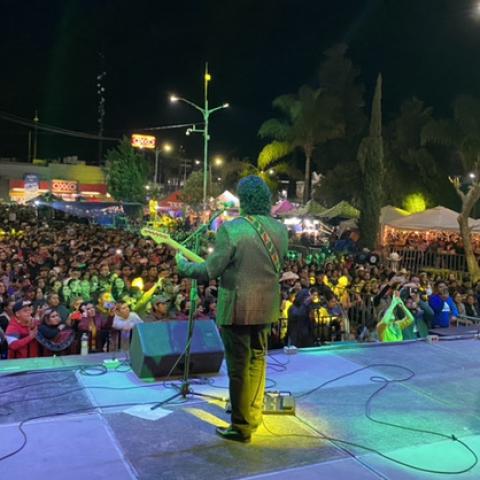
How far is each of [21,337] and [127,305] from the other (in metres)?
1.64

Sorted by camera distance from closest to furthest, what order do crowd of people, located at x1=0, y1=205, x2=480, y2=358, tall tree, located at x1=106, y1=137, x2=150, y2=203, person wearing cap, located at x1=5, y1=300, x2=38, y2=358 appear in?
person wearing cap, located at x1=5, y1=300, x2=38, y2=358
crowd of people, located at x1=0, y1=205, x2=480, y2=358
tall tree, located at x1=106, y1=137, x2=150, y2=203

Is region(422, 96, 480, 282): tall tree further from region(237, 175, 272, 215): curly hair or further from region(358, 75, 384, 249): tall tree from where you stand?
region(237, 175, 272, 215): curly hair

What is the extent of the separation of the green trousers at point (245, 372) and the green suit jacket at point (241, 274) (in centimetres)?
10

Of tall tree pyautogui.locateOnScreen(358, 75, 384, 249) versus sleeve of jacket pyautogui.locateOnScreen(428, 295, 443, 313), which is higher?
tall tree pyautogui.locateOnScreen(358, 75, 384, 249)

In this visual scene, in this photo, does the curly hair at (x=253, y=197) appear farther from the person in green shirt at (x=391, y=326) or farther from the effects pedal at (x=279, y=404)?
the person in green shirt at (x=391, y=326)

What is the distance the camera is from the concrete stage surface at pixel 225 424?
3.20 metres

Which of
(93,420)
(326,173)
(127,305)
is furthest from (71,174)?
(93,420)

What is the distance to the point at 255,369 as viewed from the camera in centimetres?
363

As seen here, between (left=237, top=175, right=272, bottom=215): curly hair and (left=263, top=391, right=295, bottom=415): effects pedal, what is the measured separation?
1414mm

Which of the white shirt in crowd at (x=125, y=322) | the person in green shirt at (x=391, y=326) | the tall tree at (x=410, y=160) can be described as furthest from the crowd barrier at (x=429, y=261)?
the white shirt in crowd at (x=125, y=322)

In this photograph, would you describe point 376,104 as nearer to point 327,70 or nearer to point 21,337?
point 327,70

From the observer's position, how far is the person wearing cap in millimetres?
6320

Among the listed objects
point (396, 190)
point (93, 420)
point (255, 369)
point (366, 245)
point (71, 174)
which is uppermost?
point (71, 174)

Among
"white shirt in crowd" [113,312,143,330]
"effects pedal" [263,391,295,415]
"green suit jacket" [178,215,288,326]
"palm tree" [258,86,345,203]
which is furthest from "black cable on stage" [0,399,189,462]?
"palm tree" [258,86,345,203]
